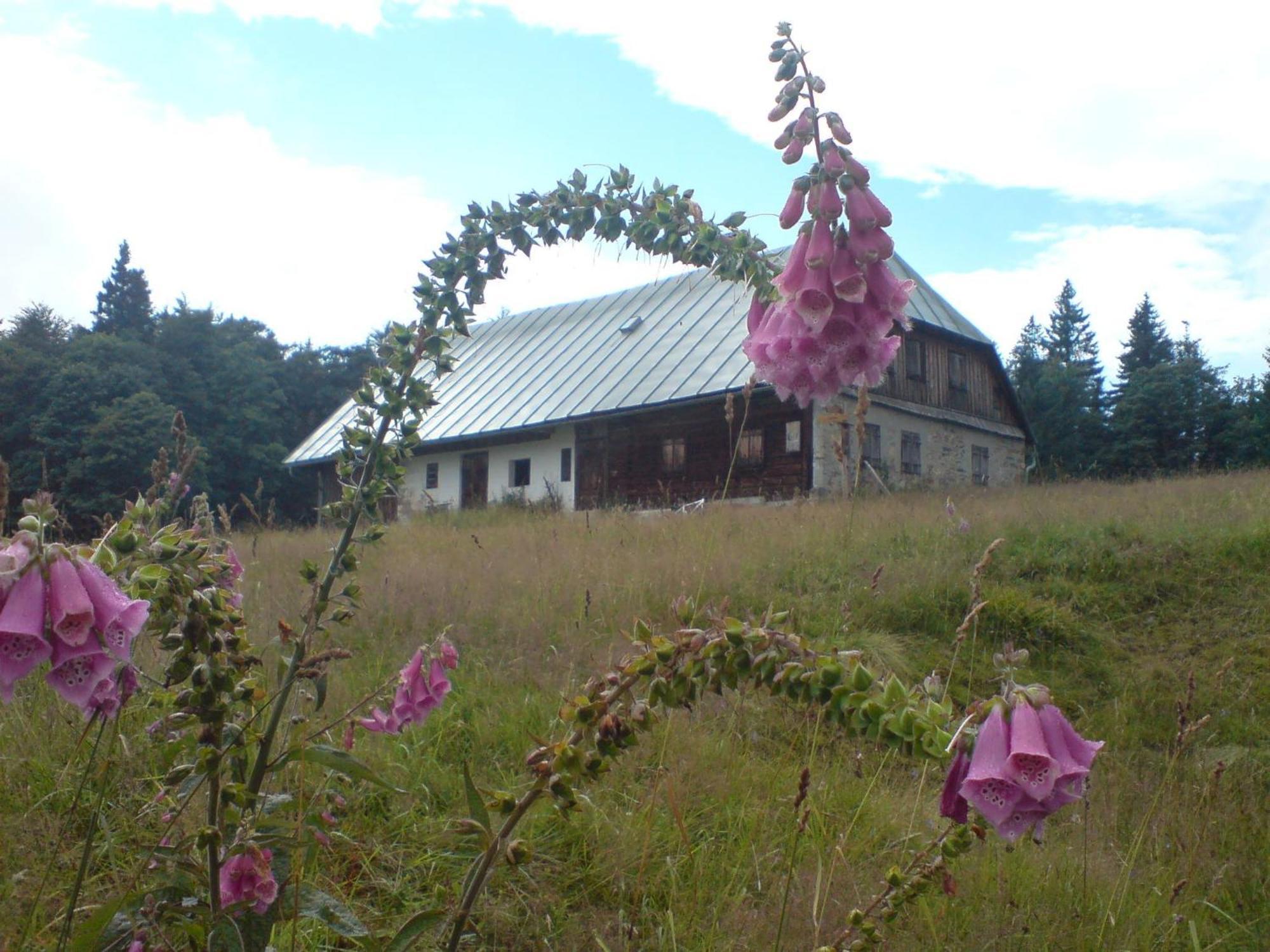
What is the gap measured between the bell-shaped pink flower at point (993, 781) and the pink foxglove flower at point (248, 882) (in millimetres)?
1058

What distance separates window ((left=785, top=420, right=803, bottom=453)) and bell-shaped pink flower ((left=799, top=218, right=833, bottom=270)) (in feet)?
63.3

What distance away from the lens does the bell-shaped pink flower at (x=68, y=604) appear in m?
0.99

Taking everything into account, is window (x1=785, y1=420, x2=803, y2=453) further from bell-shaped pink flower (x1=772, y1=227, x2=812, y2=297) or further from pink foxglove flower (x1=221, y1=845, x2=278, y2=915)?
pink foxglove flower (x1=221, y1=845, x2=278, y2=915)

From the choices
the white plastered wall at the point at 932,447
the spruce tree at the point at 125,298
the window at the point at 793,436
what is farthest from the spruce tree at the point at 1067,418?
the spruce tree at the point at 125,298

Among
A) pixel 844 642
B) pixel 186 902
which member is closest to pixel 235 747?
pixel 186 902

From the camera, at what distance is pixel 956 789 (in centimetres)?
117

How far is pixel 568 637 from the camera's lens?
5.27m

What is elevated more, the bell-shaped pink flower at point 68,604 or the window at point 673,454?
the window at point 673,454

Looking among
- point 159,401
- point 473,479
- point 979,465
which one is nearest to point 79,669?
point 473,479

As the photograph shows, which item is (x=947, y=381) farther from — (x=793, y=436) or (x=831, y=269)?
(x=831, y=269)

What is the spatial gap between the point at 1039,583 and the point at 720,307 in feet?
52.3

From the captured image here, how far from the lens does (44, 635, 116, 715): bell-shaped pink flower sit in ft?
3.30

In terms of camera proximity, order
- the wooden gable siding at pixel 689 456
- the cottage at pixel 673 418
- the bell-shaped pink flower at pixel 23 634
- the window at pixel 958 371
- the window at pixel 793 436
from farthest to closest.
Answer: the window at pixel 958 371 → the cottage at pixel 673 418 → the wooden gable siding at pixel 689 456 → the window at pixel 793 436 → the bell-shaped pink flower at pixel 23 634

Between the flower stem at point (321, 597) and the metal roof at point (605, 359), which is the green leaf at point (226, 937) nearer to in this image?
the flower stem at point (321, 597)
